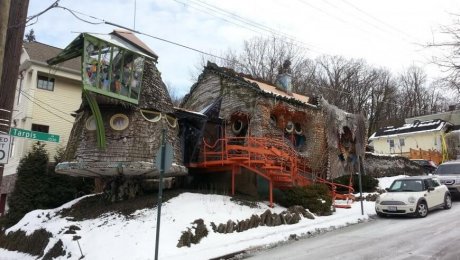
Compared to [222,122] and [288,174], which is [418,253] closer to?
[288,174]

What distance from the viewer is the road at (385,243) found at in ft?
34.8

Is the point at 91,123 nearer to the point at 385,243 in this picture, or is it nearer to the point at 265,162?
the point at 265,162

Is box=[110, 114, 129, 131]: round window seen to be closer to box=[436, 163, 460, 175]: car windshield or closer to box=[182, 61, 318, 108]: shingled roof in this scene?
box=[182, 61, 318, 108]: shingled roof

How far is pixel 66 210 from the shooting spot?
18125mm

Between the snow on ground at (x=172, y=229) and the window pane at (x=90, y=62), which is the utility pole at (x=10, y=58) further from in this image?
the window pane at (x=90, y=62)

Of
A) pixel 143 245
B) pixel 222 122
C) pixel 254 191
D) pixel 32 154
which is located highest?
pixel 222 122

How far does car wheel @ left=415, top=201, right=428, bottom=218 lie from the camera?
1609 centimetres

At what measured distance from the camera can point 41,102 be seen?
26.1m

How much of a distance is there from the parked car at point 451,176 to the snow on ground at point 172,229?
5445 mm

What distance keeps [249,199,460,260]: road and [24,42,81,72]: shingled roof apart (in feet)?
66.3

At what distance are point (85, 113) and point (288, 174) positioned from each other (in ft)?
29.0

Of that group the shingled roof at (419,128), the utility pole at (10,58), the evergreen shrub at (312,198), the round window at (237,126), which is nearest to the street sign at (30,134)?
the utility pole at (10,58)

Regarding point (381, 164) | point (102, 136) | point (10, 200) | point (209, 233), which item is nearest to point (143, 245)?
point (209, 233)

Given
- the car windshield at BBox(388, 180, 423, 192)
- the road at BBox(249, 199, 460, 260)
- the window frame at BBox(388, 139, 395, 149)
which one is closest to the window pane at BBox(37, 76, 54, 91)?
the road at BBox(249, 199, 460, 260)
